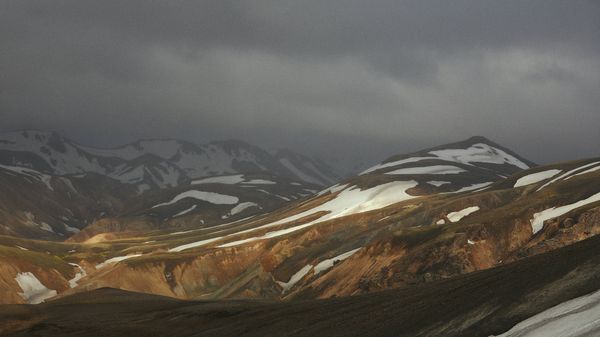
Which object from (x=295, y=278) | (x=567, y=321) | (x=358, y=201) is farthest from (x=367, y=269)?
(x=358, y=201)

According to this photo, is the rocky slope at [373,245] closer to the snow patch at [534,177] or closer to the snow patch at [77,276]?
the snow patch at [534,177]

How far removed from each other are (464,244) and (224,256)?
5905 centimetres

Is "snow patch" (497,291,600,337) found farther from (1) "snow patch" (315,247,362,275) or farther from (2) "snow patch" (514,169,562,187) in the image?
(2) "snow patch" (514,169,562,187)

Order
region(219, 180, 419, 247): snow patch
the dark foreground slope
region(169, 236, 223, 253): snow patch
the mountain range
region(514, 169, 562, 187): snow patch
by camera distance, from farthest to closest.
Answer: region(169, 236, 223, 253): snow patch, region(219, 180, 419, 247): snow patch, region(514, 169, 562, 187): snow patch, the mountain range, the dark foreground slope

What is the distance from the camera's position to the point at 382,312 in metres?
27.5

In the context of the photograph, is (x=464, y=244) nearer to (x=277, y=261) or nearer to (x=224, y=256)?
(x=277, y=261)

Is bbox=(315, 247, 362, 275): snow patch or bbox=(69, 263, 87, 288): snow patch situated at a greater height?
bbox=(69, 263, 87, 288): snow patch

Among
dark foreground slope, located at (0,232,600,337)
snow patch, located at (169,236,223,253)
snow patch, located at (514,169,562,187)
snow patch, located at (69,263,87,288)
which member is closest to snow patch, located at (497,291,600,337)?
dark foreground slope, located at (0,232,600,337)

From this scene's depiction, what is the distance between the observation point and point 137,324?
4256cm

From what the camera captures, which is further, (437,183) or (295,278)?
(437,183)

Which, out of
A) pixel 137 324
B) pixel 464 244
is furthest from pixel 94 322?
pixel 464 244

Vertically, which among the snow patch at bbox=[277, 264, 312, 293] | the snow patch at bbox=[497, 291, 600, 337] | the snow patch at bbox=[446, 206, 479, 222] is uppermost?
the snow patch at bbox=[497, 291, 600, 337]

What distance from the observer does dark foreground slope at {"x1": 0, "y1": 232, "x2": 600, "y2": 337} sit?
19.5 m

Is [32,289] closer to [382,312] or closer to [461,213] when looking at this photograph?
[461,213]
